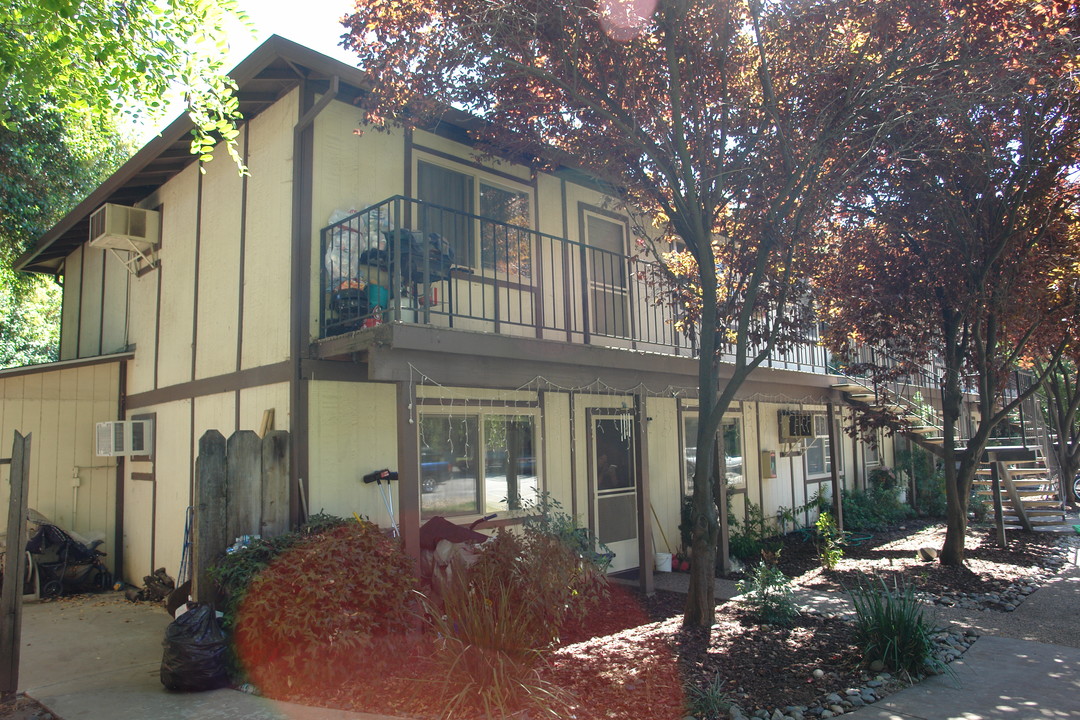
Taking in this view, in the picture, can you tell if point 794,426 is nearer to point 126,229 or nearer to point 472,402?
point 472,402

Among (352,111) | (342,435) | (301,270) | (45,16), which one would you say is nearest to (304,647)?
(342,435)

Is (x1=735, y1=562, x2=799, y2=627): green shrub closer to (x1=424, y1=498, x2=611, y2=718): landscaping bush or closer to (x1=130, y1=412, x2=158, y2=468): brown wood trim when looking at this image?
(x1=424, y1=498, x2=611, y2=718): landscaping bush

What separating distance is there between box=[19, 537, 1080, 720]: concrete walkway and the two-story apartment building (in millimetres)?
1640

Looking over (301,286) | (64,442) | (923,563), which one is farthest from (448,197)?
(923,563)

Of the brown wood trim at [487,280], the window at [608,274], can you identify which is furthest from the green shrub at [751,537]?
the brown wood trim at [487,280]

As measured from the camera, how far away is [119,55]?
6992 millimetres

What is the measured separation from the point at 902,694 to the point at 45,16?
896 centimetres

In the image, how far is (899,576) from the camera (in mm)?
9188

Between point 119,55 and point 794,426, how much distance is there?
1186cm

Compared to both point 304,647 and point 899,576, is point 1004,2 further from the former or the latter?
point 304,647

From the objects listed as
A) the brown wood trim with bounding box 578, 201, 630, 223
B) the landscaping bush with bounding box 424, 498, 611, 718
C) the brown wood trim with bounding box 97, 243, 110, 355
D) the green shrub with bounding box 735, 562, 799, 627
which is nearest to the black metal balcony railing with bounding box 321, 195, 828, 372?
the brown wood trim with bounding box 578, 201, 630, 223

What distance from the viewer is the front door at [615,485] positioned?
982 cm

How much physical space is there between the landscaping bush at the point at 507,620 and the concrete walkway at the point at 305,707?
0.61m

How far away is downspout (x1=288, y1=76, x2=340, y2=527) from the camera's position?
6.71 metres
